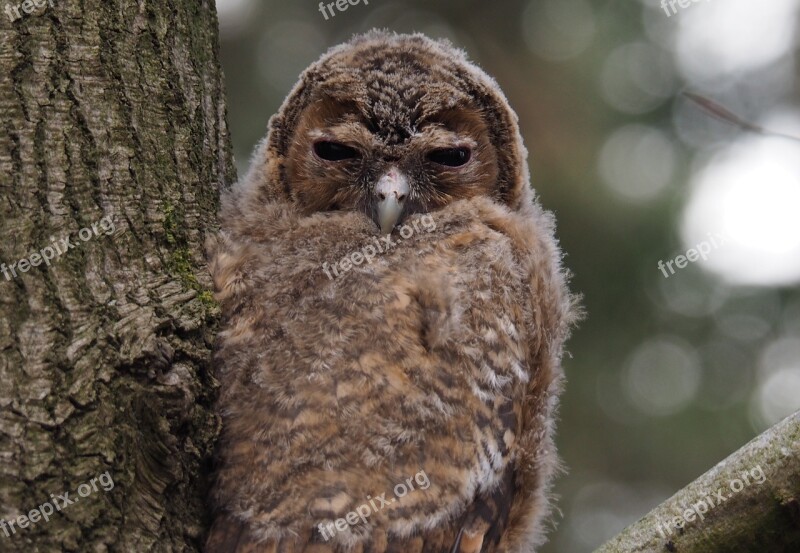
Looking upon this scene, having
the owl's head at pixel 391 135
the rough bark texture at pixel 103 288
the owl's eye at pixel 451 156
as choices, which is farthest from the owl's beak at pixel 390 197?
the rough bark texture at pixel 103 288

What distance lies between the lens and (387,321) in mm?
1830

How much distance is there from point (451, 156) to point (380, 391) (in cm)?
86

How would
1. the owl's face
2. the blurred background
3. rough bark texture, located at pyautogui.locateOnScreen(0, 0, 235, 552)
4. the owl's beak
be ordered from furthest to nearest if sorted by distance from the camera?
the blurred background
the owl's face
the owl's beak
rough bark texture, located at pyautogui.locateOnScreen(0, 0, 235, 552)

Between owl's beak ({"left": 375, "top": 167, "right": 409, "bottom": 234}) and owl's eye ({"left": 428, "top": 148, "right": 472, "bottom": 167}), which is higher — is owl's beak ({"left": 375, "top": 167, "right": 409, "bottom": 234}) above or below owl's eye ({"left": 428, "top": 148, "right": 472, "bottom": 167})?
below

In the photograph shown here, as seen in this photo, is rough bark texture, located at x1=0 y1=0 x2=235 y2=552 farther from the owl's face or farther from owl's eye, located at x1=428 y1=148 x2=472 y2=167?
owl's eye, located at x1=428 y1=148 x2=472 y2=167

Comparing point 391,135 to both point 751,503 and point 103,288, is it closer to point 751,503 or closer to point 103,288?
point 103,288

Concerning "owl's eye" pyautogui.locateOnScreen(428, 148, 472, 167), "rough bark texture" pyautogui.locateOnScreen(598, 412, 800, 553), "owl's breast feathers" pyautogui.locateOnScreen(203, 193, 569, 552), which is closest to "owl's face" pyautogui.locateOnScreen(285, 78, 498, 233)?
"owl's eye" pyautogui.locateOnScreen(428, 148, 472, 167)

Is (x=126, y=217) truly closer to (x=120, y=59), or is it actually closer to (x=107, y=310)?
(x=107, y=310)

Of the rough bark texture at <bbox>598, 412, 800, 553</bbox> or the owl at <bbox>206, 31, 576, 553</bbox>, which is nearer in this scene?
the rough bark texture at <bbox>598, 412, 800, 553</bbox>

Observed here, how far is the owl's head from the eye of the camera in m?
2.26

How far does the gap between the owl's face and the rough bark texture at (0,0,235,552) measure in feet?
1.53

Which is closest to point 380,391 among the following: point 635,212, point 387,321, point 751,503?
point 387,321

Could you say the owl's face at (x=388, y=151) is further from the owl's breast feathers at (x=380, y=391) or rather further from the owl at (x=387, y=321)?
the owl's breast feathers at (x=380, y=391)

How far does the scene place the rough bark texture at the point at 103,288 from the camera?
1.42m
